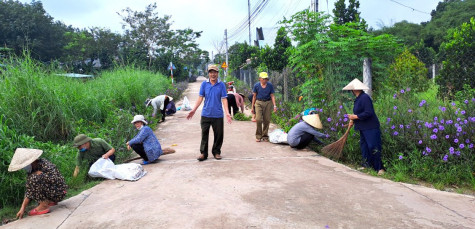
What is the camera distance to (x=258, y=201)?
12.2 ft

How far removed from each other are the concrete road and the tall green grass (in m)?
0.91

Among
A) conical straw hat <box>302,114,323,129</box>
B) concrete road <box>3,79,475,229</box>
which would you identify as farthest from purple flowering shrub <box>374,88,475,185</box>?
conical straw hat <box>302,114,323,129</box>

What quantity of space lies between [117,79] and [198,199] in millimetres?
9218

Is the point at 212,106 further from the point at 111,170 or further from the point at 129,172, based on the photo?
the point at 111,170

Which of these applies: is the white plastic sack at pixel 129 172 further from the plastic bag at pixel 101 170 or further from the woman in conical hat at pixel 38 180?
the woman in conical hat at pixel 38 180

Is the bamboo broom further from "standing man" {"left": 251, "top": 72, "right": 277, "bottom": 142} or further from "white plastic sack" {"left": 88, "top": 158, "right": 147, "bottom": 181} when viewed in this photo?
"white plastic sack" {"left": 88, "top": 158, "right": 147, "bottom": 181}

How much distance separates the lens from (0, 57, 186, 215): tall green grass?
14.9 feet

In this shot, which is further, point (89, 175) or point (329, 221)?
point (89, 175)

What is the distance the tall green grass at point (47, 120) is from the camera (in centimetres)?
455

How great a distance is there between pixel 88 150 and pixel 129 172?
2.68ft

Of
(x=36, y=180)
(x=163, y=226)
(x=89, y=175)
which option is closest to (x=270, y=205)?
(x=163, y=226)

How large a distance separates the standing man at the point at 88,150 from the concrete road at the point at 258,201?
0.62 m

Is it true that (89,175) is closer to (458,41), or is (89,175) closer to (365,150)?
(365,150)

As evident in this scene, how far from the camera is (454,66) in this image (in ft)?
27.4
